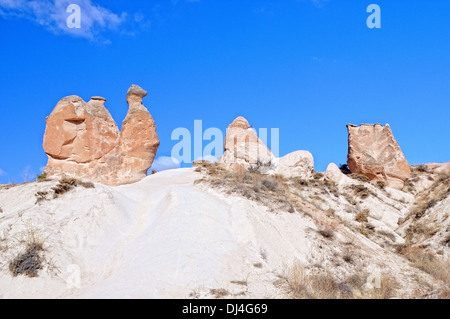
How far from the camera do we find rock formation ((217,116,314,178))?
21359 millimetres

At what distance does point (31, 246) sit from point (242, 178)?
368 inches

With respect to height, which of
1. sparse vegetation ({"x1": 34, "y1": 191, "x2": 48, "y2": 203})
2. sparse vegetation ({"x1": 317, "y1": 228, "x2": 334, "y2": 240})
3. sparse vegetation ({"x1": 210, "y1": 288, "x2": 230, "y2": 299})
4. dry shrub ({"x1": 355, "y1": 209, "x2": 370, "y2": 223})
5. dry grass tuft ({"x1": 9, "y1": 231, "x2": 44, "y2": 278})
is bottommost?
sparse vegetation ({"x1": 210, "y1": 288, "x2": 230, "y2": 299})

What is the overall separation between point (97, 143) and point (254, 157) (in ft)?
26.4

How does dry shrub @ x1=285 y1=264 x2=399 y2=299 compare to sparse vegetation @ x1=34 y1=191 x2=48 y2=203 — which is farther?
sparse vegetation @ x1=34 y1=191 x2=48 y2=203

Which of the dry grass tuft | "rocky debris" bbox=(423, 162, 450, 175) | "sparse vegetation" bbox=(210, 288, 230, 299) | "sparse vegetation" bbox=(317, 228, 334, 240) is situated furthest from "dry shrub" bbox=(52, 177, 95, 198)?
"rocky debris" bbox=(423, 162, 450, 175)

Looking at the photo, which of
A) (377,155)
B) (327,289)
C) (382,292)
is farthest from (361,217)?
(327,289)

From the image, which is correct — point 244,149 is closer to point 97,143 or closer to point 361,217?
point 361,217

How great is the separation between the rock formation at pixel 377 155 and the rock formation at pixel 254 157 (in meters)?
3.86

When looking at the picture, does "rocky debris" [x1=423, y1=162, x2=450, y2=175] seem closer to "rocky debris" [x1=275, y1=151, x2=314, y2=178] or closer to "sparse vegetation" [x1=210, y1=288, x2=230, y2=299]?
"rocky debris" [x1=275, y1=151, x2=314, y2=178]

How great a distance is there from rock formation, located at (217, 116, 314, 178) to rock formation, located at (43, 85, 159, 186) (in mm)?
5041

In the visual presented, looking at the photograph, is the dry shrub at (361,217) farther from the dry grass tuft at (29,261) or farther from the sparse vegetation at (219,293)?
the dry grass tuft at (29,261)

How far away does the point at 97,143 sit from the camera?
17.7m
